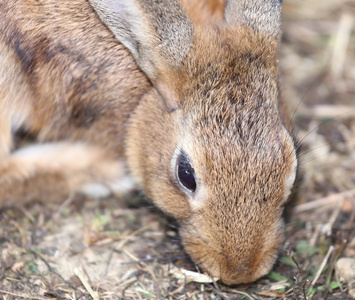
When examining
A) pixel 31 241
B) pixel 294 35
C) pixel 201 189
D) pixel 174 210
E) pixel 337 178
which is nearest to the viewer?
pixel 201 189

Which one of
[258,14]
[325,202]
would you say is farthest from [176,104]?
[325,202]

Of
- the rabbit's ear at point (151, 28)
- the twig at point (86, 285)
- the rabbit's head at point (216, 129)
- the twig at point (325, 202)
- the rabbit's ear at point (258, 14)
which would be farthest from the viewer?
the twig at point (325, 202)

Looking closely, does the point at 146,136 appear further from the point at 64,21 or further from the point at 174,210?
the point at 64,21

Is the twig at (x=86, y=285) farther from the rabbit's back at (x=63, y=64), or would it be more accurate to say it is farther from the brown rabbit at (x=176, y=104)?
the rabbit's back at (x=63, y=64)

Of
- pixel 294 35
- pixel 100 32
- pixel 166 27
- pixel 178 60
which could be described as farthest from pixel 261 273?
pixel 294 35

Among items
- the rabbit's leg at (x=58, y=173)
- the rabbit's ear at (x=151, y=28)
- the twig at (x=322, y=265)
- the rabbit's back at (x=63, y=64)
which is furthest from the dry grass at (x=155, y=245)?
the rabbit's ear at (x=151, y=28)

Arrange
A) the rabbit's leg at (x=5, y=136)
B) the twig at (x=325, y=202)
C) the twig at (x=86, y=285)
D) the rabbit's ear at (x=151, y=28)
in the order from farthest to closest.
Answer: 1. the twig at (x=325, y=202)
2. the rabbit's leg at (x=5, y=136)
3. the twig at (x=86, y=285)
4. the rabbit's ear at (x=151, y=28)

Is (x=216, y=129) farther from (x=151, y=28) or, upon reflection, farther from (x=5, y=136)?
(x=5, y=136)

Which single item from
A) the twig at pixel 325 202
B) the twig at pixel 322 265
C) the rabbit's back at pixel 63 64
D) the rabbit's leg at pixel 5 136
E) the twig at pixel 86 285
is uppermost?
the rabbit's back at pixel 63 64

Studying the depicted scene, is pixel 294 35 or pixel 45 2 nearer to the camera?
pixel 45 2
